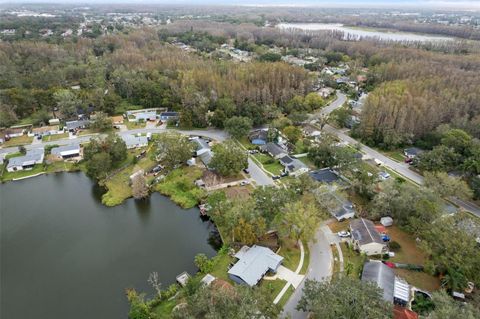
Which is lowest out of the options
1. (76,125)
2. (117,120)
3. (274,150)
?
(274,150)

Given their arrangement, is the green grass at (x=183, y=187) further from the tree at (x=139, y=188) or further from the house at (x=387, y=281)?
the house at (x=387, y=281)

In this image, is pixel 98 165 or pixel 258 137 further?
pixel 258 137

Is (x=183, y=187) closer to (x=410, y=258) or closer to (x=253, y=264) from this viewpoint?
(x=253, y=264)

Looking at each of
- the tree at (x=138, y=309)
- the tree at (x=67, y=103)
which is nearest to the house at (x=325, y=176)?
the tree at (x=138, y=309)

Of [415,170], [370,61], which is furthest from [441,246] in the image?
[370,61]

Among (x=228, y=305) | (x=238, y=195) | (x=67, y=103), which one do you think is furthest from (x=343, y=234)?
(x=67, y=103)

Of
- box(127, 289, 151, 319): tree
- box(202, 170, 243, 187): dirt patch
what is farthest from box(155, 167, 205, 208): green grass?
box(127, 289, 151, 319): tree

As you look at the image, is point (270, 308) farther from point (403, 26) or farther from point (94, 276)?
point (403, 26)
